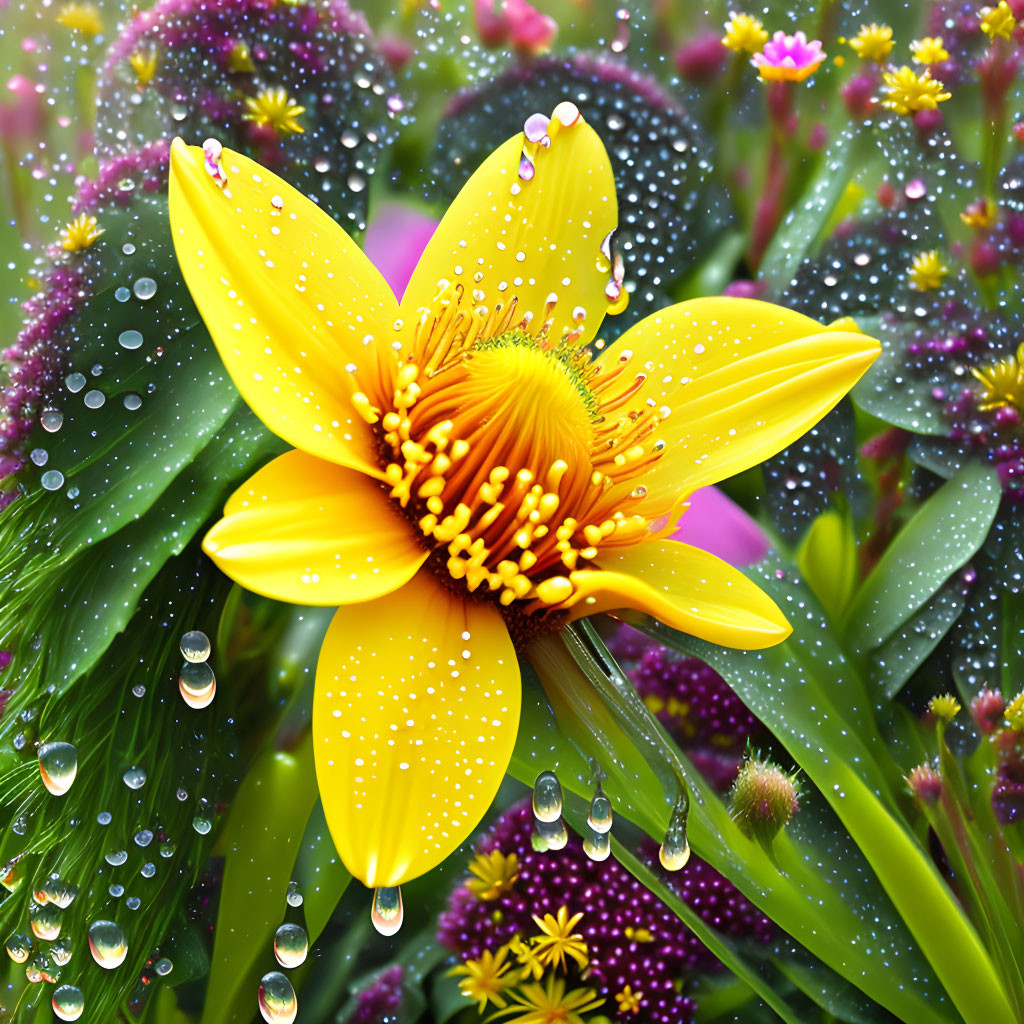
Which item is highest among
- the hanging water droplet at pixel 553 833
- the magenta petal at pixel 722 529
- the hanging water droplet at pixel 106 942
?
the magenta petal at pixel 722 529

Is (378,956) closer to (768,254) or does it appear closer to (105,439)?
(105,439)

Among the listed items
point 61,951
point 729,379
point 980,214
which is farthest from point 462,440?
point 980,214

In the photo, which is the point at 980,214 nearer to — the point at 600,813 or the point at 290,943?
the point at 600,813

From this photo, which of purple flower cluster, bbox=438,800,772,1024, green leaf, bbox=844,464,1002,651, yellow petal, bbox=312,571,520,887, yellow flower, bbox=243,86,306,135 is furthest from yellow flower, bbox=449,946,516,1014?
yellow flower, bbox=243,86,306,135

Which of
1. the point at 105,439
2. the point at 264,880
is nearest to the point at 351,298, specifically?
the point at 105,439

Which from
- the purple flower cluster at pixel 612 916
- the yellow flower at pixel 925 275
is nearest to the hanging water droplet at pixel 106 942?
the purple flower cluster at pixel 612 916

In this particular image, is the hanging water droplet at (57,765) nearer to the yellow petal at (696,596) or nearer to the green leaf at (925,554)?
the yellow petal at (696,596)
